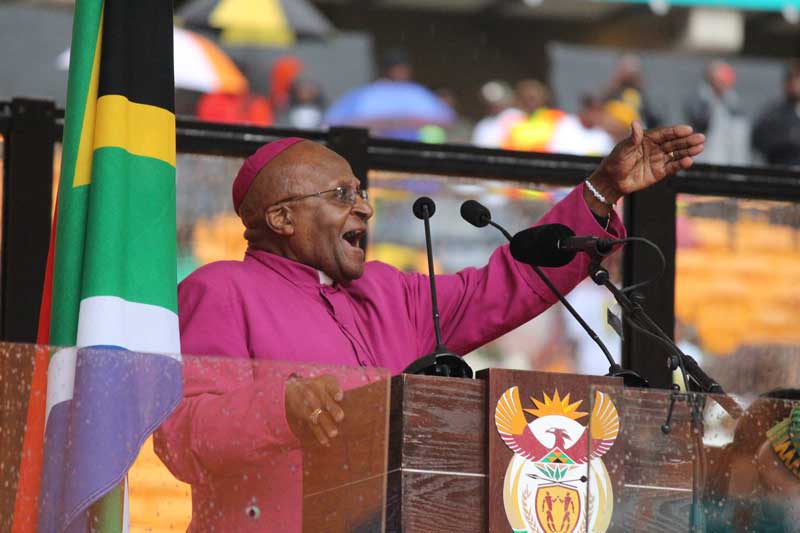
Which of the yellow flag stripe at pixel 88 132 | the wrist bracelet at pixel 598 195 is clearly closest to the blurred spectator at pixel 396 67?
the wrist bracelet at pixel 598 195

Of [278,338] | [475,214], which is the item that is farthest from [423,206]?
[278,338]

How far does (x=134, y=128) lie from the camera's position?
2.92 meters

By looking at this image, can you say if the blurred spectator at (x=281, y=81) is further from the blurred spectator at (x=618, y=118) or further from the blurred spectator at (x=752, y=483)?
the blurred spectator at (x=752, y=483)

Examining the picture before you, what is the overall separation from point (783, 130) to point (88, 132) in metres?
10.2

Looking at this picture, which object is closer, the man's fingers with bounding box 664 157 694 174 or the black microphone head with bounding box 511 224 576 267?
the black microphone head with bounding box 511 224 576 267

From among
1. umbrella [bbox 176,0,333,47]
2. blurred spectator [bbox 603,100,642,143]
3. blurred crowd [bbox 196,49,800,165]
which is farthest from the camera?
umbrella [bbox 176,0,333,47]

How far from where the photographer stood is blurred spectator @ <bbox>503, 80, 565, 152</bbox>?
37.8ft

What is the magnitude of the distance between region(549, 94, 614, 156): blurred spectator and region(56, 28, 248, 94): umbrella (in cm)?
223

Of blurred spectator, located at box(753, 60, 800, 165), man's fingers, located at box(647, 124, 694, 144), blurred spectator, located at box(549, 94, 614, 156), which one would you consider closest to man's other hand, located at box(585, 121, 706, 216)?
man's fingers, located at box(647, 124, 694, 144)

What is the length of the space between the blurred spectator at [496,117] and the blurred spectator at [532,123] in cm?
8

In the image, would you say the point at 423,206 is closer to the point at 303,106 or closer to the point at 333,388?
the point at 333,388

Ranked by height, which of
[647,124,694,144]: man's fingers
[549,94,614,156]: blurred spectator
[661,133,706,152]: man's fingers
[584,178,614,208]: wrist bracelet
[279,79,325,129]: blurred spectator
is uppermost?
[279,79,325,129]: blurred spectator

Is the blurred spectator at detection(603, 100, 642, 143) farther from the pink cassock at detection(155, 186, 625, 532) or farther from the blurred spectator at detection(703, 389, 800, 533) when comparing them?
the blurred spectator at detection(703, 389, 800, 533)

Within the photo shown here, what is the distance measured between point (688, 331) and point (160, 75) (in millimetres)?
3551
